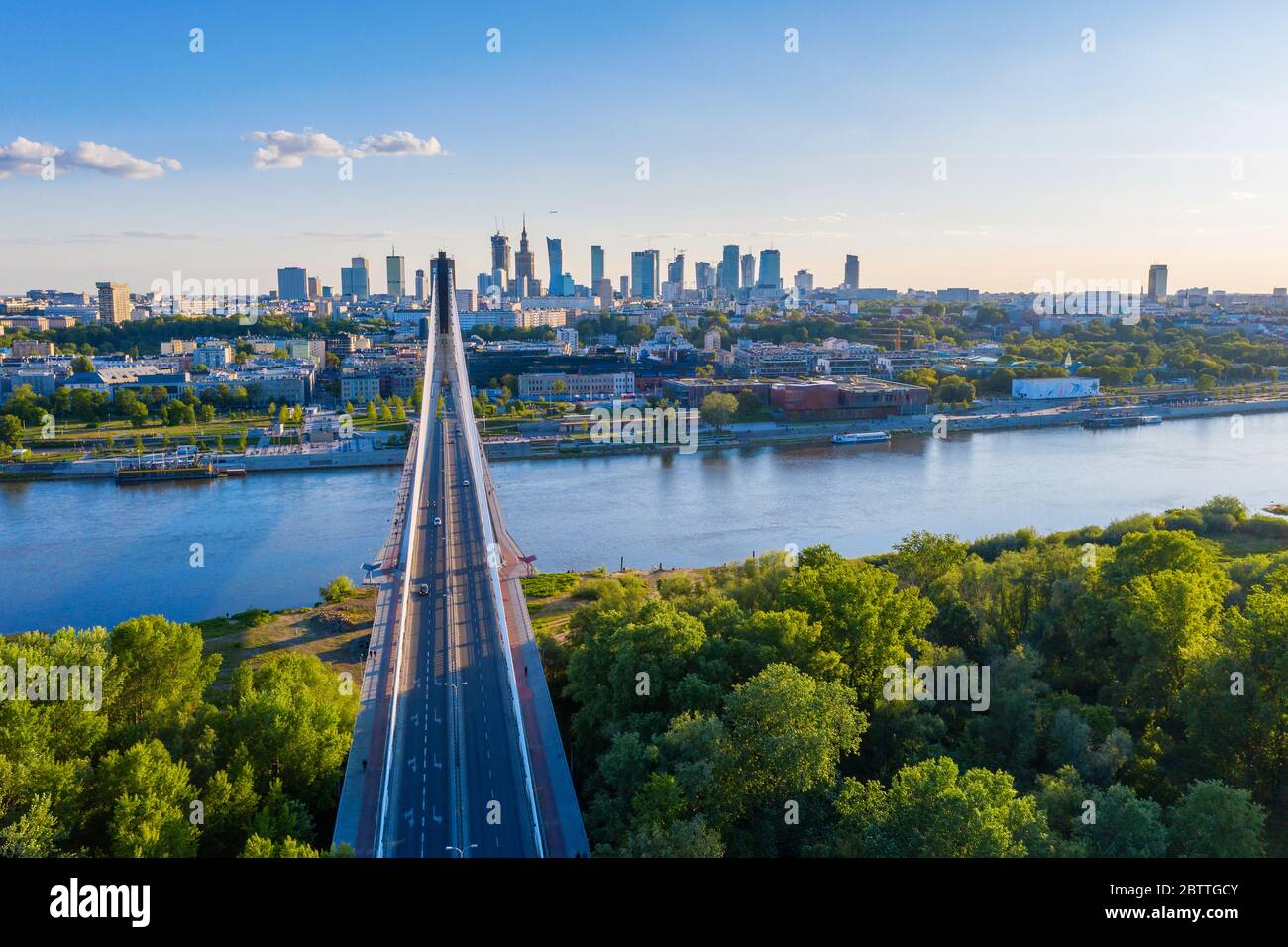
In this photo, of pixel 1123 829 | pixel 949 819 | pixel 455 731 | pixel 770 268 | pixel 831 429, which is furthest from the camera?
pixel 770 268

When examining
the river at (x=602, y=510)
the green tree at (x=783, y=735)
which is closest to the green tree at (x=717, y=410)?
the river at (x=602, y=510)

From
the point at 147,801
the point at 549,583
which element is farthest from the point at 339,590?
the point at 147,801

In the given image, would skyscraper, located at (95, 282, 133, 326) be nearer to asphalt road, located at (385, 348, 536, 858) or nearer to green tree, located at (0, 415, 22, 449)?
green tree, located at (0, 415, 22, 449)

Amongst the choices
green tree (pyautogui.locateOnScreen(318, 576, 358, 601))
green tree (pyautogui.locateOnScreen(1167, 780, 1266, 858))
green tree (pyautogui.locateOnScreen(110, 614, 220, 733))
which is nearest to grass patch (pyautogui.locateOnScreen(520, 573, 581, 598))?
green tree (pyautogui.locateOnScreen(318, 576, 358, 601))

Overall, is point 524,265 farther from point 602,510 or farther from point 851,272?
point 602,510

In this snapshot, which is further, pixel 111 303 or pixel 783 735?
pixel 111 303
